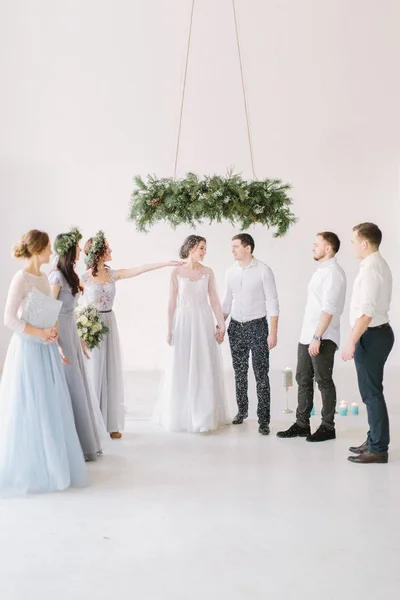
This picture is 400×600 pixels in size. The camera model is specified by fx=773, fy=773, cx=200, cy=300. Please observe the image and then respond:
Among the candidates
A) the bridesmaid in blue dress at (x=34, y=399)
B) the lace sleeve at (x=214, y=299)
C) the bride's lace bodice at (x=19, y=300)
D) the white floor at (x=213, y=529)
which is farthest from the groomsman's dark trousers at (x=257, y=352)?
the bride's lace bodice at (x=19, y=300)

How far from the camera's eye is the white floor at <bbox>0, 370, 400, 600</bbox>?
3.31m

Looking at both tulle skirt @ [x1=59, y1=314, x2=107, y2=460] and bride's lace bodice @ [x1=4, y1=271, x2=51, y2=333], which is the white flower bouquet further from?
bride's lace bodice @ [x1=4, y1=271, x2=51, y2=333]

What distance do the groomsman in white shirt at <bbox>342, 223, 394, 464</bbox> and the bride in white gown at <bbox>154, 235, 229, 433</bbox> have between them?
4.95 ft

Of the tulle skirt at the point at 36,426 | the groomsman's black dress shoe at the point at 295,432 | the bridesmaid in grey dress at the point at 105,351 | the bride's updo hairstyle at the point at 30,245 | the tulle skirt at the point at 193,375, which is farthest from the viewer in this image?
the tulle skirt at the point at 193,375

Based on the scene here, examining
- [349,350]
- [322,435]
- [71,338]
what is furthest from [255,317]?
[71,338]

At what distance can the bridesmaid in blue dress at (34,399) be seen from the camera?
4656 mm

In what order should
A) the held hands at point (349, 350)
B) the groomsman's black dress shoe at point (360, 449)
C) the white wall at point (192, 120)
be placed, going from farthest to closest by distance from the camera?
the white wall at point (192, 120), the groomsman's black dress shoe at point (360, 449), the held hands at point (349, 350)

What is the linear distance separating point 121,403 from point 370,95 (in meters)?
5.30

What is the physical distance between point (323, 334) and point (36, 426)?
2.30 metres

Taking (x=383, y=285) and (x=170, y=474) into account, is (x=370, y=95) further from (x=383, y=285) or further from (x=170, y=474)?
(x=170, y=474)

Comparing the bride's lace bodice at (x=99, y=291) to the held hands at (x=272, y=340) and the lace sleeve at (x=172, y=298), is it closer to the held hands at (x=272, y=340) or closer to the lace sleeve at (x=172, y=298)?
the lace sleeve at (x=172, y=298)

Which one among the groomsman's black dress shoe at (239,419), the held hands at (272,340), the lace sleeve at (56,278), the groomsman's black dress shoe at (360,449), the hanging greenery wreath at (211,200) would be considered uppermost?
A: the hanging greenery wreath at (211,200)

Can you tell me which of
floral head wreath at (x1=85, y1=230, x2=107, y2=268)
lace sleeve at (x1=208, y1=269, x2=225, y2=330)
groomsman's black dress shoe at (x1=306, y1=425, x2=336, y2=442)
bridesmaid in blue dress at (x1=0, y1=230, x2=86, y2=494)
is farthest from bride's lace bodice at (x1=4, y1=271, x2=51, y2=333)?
groomsman's black dress shoe at (x1=306, y1=425, x2=336, y2=442)

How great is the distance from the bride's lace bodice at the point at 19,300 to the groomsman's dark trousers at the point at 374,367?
219cm
